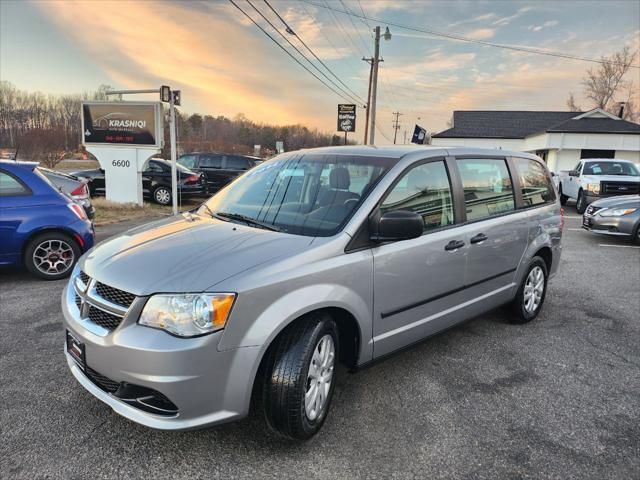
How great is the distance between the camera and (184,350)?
85.2 inches

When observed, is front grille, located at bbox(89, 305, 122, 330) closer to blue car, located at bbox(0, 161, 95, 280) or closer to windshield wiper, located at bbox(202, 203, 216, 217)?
windshield wiper, located at bbox(202, 203, 216, 217)

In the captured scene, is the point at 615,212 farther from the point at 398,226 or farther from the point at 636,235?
the point at 398,226

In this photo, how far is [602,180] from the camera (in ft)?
47.0

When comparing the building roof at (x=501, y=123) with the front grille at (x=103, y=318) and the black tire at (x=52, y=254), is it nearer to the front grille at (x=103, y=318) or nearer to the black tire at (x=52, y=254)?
the black tire at (x=52, y=254)

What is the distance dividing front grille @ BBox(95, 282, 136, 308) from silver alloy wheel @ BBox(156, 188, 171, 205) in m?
13.3

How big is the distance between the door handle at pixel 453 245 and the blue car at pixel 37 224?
15.6 feet

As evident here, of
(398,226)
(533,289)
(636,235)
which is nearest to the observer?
(398,226)

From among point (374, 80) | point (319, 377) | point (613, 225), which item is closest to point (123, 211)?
point (319, 377)

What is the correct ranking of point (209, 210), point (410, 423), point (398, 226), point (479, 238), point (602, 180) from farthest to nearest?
point (602, 180), point (479, 238), point (209, 210), point (410, 423), point (398, 226)

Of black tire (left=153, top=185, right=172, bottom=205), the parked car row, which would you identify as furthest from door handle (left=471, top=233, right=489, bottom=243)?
black tire (left=153, top=185, right=172, bottom=205)

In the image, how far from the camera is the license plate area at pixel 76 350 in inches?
99.1

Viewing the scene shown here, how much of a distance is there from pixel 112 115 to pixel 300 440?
13.1 m

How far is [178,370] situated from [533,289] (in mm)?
3875

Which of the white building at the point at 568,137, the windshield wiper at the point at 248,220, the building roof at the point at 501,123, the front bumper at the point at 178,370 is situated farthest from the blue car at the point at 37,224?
the building roof at the point at 501,123
